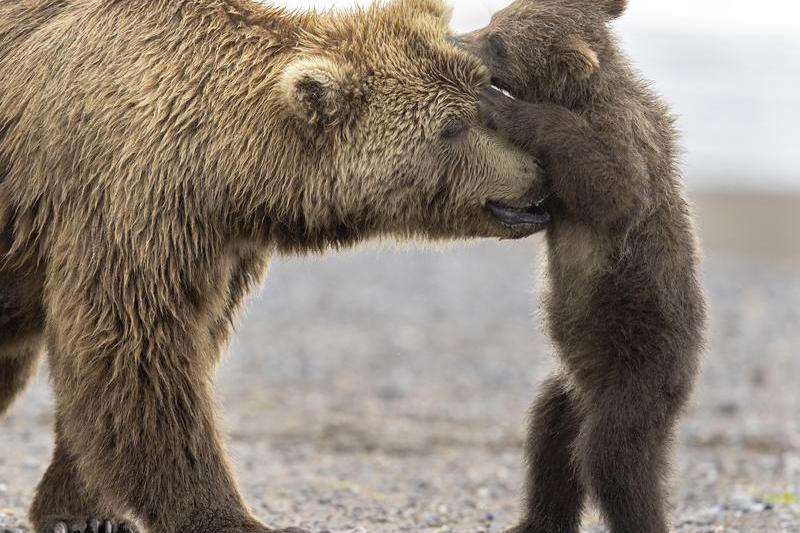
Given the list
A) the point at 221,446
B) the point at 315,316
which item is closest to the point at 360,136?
the point at 221,446

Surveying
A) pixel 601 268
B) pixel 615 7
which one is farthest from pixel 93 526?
pixel 615 7

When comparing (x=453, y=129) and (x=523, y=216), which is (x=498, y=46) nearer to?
(x=453, y=129)

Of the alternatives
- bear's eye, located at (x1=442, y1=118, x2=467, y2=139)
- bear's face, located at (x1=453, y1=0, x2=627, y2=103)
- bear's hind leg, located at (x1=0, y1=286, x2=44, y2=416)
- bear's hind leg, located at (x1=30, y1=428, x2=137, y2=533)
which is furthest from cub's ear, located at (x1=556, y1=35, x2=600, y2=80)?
bear's hind leg, located at (x1=30, y1=428, x2=137, y2=533)

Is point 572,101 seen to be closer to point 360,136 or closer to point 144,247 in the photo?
point 360,136

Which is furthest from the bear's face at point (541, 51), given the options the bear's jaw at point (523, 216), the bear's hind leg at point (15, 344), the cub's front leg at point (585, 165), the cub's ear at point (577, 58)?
the bear's hind leg at point (15, 344)

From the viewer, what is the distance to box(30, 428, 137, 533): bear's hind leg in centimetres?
712

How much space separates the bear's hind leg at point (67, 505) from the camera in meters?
7.12

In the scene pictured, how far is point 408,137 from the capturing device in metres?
6.56

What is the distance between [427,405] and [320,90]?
667 centimetres

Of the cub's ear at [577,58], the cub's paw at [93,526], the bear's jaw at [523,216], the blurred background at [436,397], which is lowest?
the blurred background at [436,397]

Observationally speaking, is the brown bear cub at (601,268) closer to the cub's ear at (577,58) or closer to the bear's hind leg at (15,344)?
the cub's ear at (577,58)

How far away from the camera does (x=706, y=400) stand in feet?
42.2

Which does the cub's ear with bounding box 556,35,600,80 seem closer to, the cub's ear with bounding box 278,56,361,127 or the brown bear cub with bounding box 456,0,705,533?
the brown bear cub with bounding box 456,0,705,533

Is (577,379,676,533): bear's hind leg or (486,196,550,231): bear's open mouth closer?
(577,379,676,533): bear's hind leg
